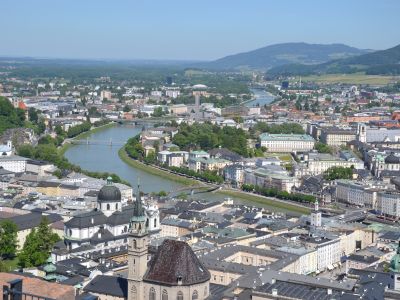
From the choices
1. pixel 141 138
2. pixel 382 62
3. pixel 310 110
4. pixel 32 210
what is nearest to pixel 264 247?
pixel 32 210

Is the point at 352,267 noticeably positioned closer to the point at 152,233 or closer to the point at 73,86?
the point at 152,233

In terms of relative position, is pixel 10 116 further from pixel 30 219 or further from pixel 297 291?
pixel 297 291

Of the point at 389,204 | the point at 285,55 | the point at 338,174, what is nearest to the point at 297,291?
the point at 389,204

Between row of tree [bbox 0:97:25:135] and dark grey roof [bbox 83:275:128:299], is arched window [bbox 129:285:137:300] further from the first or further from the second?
row of tree [bbox 0:97:25:135]

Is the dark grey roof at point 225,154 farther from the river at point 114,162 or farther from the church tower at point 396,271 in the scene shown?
the church tower at point 396,271

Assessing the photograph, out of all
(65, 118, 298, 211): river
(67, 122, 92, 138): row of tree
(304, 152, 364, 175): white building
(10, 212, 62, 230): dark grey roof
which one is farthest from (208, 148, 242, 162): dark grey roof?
(10, 212, 62, 230): dark grey roof

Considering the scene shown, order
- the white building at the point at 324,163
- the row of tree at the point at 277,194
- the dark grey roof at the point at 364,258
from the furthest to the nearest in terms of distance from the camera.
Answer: the white building at the point at 324,163 < the row of tree at the point at 277,194 < the dark grey roof at the point at 364,258

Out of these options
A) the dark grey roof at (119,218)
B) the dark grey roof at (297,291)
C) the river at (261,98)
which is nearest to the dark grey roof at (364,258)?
the dark grey roof at (297,291)
